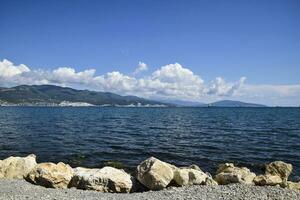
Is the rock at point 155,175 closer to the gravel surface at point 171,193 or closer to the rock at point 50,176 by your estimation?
the gravel surface at point 171,193

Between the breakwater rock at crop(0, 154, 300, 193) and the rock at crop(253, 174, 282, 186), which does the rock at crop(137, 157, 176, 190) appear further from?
the rock at crop(253, 174, 282, 186)

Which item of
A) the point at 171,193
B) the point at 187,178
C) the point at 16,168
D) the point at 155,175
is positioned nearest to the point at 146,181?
the point at 155,175

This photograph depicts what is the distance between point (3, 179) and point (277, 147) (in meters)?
34.2

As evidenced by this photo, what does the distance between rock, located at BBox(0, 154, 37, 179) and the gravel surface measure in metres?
2.50

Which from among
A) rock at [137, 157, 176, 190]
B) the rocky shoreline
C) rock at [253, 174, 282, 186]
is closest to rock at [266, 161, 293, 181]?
the rocky shoreline

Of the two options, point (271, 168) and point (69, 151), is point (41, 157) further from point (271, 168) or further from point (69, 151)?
point (271, 168)

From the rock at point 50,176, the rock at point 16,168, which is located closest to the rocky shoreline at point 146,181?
the rock at point 50,176

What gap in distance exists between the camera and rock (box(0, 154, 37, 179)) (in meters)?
21.1

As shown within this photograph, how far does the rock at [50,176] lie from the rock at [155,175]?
4448 millimetres

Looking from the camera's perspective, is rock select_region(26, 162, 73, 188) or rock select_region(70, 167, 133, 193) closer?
rock select_region(70, 167, 133, 193)

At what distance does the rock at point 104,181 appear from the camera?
725 inches

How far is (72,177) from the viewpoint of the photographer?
1945 cm

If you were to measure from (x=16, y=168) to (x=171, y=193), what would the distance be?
437 inches

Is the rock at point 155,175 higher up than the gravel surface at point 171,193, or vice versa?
the rock at point 155,175
